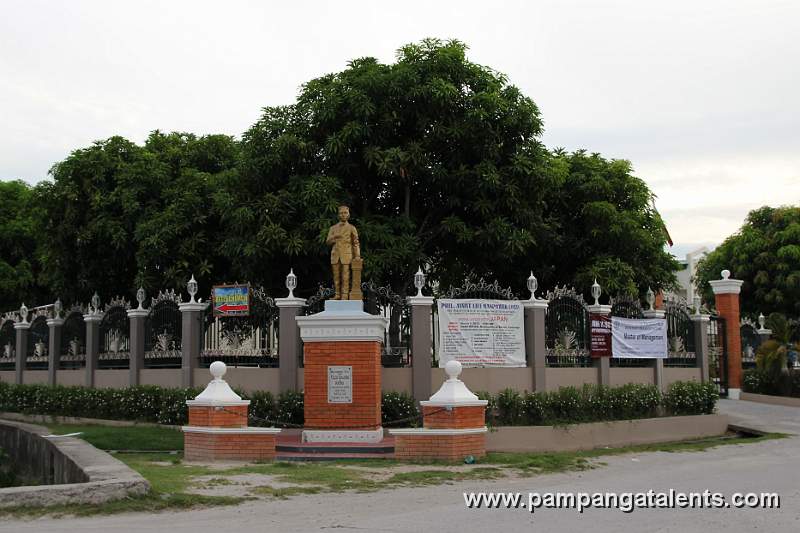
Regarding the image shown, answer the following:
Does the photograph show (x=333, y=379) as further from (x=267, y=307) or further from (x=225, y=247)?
(x=225, y=247)

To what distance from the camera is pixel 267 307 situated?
16.5 meters

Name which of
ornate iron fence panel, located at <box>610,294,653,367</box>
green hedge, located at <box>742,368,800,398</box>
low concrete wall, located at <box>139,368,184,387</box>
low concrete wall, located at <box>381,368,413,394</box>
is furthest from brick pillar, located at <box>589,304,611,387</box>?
green hedge, located at <box>742,368,800,398</box>

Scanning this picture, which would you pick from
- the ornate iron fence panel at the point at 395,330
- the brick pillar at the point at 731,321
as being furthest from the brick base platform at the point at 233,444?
the brick pillar at the point at 731,321

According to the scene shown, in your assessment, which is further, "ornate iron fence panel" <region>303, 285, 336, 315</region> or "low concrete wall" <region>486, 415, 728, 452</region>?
"ornate iron fence panel" <region>303, 285, 336, 315</region>

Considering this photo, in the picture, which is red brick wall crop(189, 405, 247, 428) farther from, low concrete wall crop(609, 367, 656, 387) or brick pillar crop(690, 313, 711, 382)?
brick pillar crop(690, 313, 711, 382)

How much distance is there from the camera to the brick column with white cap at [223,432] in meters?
12.6

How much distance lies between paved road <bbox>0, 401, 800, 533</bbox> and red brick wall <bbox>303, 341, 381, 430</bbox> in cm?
369

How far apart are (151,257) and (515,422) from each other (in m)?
10.9

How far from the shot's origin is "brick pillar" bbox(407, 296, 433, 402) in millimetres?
15469

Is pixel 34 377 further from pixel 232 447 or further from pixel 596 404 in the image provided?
pixel 596 404

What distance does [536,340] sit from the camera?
1608 cm

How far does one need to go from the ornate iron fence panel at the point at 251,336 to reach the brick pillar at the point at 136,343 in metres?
2.19

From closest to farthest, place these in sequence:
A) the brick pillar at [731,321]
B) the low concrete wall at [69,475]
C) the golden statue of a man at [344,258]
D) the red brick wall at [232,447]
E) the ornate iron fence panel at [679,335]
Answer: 1. the low concrete wall at [69,475]
2. the red brick wall at [232,447]
3. the golden statue of a man at [344,258]
4. the ornate iron fence panel at [679,335]
5. the brick pillar at [731,321]

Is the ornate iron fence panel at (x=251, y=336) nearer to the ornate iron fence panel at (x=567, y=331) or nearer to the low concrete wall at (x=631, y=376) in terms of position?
the ornate iron fence panel at (x=567, y=331)
